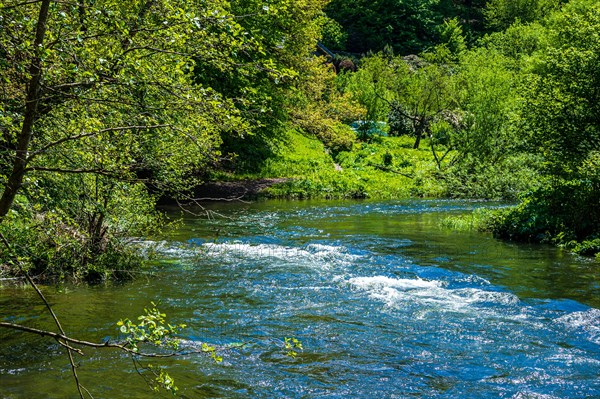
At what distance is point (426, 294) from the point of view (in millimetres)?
12203

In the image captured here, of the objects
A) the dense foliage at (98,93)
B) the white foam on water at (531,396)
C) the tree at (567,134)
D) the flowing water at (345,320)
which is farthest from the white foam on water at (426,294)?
the tree at (567,134)

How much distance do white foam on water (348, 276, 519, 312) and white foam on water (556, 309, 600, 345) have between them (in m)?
1.23

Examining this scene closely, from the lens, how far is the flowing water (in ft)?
24.9

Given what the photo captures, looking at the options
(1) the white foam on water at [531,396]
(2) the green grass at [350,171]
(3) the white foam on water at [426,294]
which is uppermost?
(2) the green grass at [350,171]

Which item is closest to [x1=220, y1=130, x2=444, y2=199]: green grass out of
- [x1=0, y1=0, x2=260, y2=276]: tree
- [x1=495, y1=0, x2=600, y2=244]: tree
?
[x1=495, y1=0, x2=600, y2=244]: tree

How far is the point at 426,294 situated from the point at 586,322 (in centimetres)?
304

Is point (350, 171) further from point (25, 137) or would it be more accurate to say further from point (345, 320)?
point (25, 137)

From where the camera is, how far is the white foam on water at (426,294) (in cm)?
1148

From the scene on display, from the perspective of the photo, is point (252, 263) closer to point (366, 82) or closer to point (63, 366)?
point (63, 366)

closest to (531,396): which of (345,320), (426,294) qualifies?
(345,320)

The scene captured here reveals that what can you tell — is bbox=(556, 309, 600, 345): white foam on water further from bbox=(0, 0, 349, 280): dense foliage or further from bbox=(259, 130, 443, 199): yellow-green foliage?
bbox=(259, 130, 443, 199): yellow-green foliage

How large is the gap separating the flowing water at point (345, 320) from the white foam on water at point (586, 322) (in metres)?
0.03

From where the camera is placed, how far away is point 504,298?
11.7 m

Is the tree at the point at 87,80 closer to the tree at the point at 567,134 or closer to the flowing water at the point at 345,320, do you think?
the flowing water at the point at 345,320
